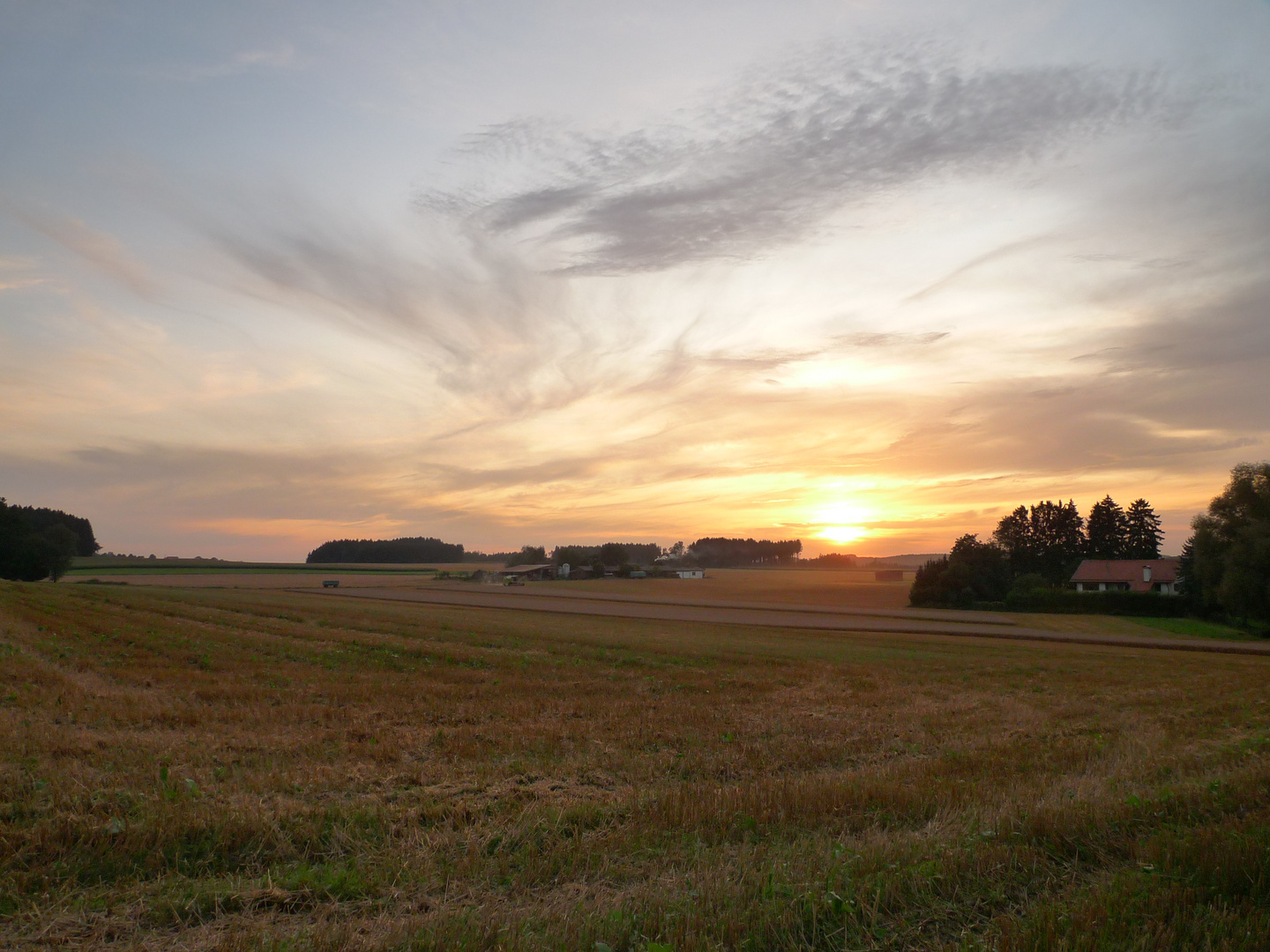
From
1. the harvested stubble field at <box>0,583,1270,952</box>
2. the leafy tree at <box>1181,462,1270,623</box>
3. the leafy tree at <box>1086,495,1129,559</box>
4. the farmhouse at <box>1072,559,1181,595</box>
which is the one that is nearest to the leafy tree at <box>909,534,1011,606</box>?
the farmhouse at <box>1072,559,1181,595</box>

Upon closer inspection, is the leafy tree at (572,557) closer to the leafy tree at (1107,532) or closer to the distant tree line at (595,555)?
the distant tree line at (595,555)

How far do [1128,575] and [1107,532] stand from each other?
72.4 ft

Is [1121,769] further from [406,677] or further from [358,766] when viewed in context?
[406,677]

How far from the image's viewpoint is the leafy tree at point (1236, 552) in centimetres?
6394

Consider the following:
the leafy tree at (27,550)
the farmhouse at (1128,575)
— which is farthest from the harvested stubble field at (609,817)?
the leafy tree at (27,550)

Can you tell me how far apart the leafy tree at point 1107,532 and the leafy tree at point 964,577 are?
3293 centimetres

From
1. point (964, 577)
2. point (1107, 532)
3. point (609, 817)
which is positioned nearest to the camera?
point (609, 817)

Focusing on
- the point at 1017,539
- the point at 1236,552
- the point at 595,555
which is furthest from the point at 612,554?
the point at 1236,552

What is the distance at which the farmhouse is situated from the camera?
10219 centimetres

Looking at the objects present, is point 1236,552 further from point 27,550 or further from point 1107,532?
point 27,550

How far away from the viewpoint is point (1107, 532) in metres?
124

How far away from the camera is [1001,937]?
567 cm

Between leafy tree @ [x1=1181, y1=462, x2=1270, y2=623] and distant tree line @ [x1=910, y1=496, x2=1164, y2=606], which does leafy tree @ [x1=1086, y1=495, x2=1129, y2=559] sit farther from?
leafy tree @ [x1=1181, y1=462, x2=1270, y2=623]

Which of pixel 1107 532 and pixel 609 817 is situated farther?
pixel 1107 532
